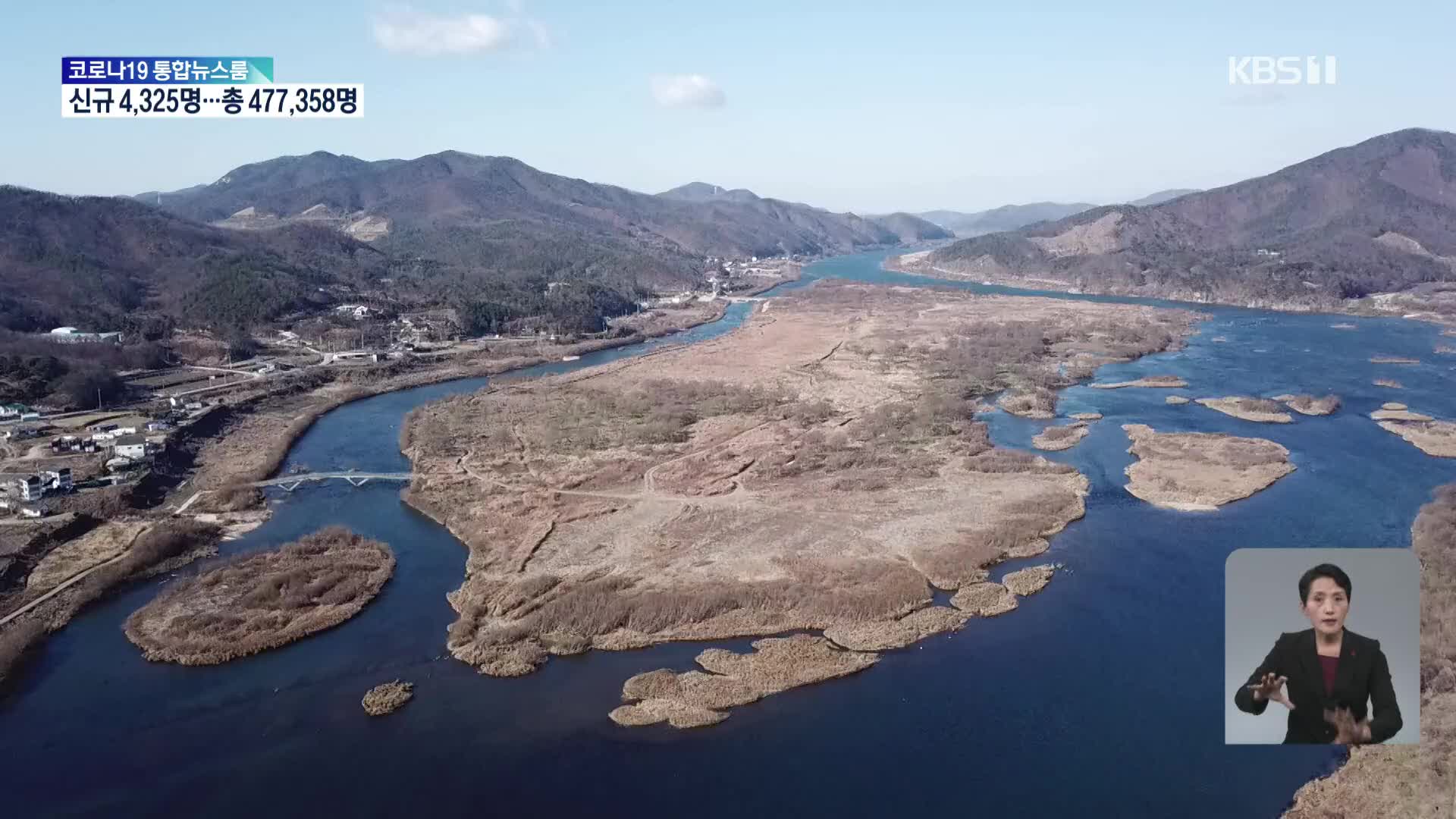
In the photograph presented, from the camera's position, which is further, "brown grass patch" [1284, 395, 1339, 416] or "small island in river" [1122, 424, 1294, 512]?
"brown grass patch" [1284, 395, 1339, 416]

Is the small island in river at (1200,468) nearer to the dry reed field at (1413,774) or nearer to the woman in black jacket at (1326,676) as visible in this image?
Answer: the dry reed field at (1413,774)

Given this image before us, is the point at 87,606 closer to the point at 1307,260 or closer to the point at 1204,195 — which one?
the point at 1307,260

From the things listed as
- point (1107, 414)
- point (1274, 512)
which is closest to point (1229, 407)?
point (1107, 414)

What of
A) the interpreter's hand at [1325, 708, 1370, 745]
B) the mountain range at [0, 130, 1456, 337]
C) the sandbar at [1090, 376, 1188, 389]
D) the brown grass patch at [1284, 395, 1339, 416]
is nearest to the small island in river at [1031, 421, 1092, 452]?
the sandbar at [1090, 376, 1188, 389]

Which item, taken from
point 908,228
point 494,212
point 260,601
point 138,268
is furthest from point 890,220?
point 260,601

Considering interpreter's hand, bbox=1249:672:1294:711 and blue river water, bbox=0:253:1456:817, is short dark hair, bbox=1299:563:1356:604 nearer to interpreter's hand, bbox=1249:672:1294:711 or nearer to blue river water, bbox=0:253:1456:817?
interpreter's hand, bbox=1249:672:1294:711

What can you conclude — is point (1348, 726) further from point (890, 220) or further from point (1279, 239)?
point (890, 220)
